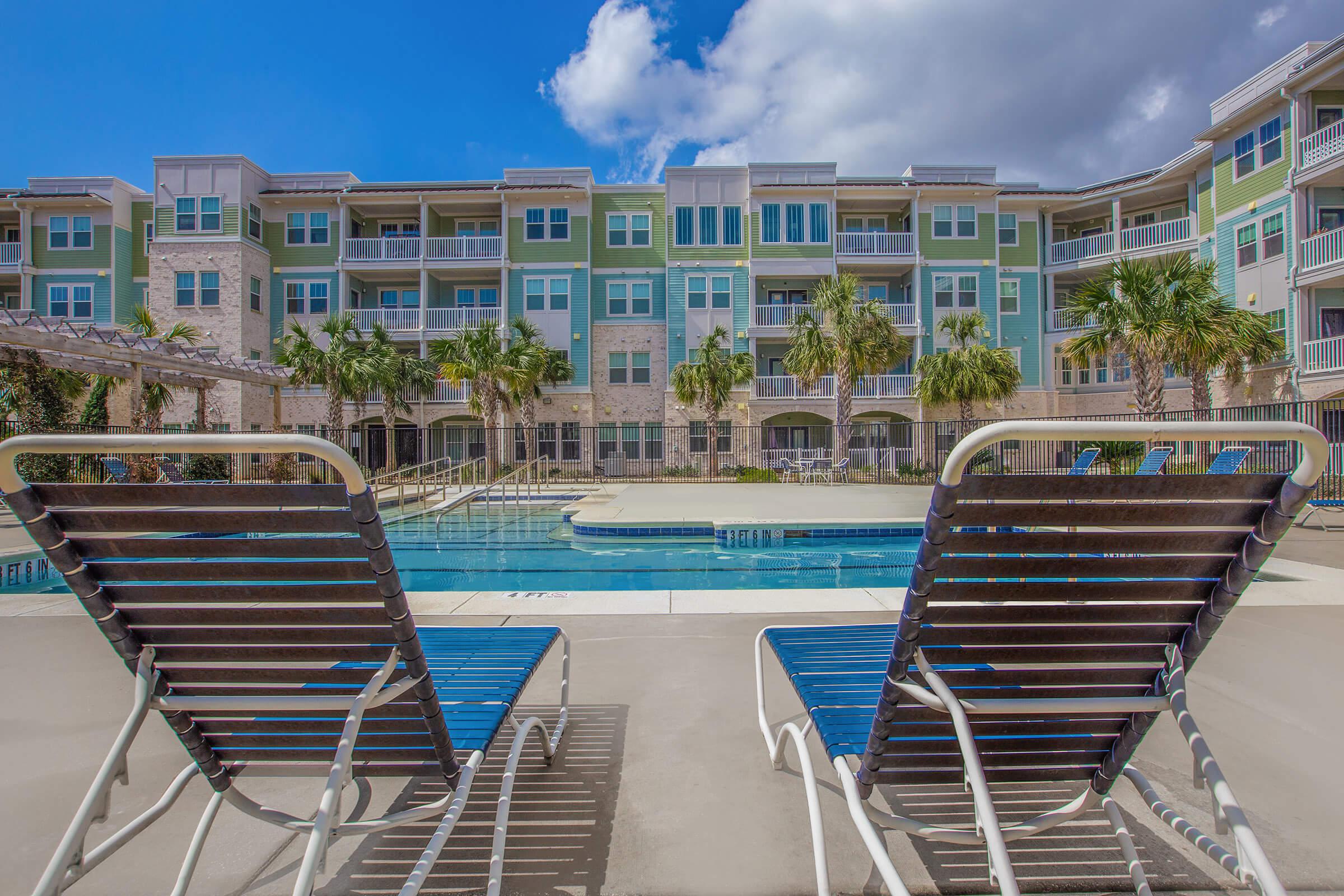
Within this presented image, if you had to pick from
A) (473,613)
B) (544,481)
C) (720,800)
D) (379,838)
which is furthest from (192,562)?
(544,481)

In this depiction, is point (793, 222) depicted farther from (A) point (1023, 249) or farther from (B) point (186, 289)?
(B) point (186, 289)

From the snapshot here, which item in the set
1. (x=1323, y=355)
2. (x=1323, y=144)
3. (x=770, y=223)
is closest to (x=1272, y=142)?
(x=1323, y=144)

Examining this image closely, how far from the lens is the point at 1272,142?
2097 centimetres

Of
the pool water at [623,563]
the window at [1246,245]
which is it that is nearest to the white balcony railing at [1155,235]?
the window at [1246,245]

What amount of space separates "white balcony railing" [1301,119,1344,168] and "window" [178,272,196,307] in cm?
3905

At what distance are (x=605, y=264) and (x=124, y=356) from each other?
17770 millimetres

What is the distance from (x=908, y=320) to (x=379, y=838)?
28115 mm

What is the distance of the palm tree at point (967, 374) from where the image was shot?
22.5m

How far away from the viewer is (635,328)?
91.6ft

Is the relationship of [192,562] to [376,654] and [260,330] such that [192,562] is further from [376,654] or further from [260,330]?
[260,330]

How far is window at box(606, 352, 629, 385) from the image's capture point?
27.9m

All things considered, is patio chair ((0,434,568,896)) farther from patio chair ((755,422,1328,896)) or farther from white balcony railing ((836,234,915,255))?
white balcony railing ((836,234,915,255))

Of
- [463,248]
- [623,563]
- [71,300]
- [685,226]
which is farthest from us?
[685,226]

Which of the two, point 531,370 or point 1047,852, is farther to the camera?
point 531,370
